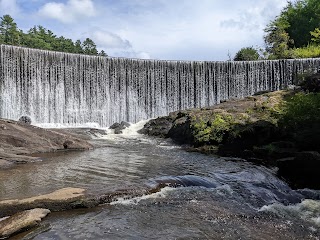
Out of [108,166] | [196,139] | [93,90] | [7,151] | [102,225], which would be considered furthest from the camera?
[93,90]

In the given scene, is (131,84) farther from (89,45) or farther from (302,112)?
(89,45)

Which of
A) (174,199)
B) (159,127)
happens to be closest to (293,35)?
(159,127)

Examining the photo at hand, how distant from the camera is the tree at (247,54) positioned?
3878cm

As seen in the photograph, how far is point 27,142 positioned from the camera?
569 inches

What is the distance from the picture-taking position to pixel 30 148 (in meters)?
14.3

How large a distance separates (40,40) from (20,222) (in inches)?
2306

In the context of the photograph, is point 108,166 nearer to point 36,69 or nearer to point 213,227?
point 213,227

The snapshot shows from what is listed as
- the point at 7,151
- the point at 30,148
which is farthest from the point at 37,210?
the point at 30,148

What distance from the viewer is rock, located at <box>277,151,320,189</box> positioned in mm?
10562

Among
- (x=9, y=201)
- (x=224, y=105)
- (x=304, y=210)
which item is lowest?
(x=304, y=210)

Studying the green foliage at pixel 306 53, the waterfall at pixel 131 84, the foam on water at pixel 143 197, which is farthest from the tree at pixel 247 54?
the foam on water at pixel 143 197

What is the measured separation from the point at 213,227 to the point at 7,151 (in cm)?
875

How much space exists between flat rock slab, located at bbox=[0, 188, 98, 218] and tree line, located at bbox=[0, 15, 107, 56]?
49370 mm

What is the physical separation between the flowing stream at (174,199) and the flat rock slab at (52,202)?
236 mm
